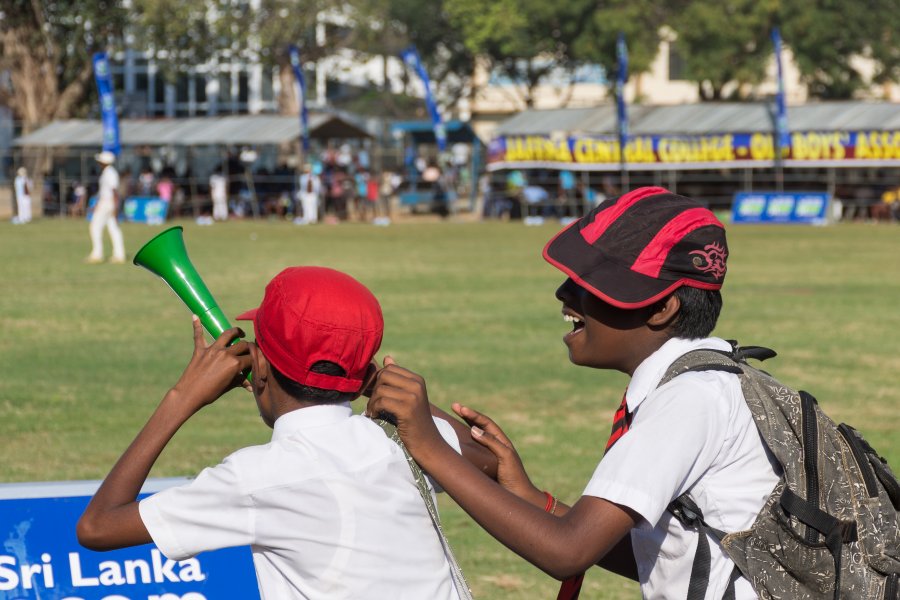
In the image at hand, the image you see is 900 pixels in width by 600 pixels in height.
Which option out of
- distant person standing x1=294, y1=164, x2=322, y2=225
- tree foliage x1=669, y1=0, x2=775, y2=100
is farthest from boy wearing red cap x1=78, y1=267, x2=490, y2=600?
tree foliage x1=669, y1=0, x2=775, y2=100

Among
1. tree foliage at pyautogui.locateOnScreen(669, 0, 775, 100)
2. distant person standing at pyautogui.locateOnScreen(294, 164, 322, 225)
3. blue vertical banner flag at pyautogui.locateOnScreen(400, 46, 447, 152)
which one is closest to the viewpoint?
distant person standing at pyautogui.locateOnScreen(294, 164, 322, 225)

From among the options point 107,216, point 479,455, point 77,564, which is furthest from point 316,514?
point 107,216

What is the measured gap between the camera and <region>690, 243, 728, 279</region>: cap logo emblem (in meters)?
2.75

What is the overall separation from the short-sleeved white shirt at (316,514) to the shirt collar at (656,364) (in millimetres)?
476

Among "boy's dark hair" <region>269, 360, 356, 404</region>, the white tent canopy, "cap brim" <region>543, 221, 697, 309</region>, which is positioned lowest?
the white tent canopy

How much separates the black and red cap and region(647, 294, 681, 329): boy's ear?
0.16ft

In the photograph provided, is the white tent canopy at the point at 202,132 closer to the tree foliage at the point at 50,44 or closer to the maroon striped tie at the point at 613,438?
the tree foliage at the point at 50,44

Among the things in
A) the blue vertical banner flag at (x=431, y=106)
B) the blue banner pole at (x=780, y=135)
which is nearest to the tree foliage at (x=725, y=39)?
the blue vertical banner flag at (x=431, y=106)

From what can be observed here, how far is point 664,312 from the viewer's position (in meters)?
2.81

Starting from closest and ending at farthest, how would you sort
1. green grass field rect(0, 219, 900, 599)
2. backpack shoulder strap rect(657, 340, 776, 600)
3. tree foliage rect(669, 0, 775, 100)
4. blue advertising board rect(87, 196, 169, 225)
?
1. backpack shoulder strap rect(657, 340, 776, 600)
2. green grass field rect(0, 219, 900, 599)
3. blue advertising board rect(87, 196, 169, 225)
4. tree foliage rect(669, 0, 775, 100)

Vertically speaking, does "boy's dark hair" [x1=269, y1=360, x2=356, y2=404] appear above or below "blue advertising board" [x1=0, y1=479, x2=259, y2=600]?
above

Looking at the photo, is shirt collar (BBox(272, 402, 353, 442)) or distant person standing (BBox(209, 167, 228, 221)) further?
distant person standing (BBox(209, 167, 228, 221))

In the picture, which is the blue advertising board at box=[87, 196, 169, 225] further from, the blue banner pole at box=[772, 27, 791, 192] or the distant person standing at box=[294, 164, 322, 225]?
the blue banner pole at box=[772, 27, 791, 192]

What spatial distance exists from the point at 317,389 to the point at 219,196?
42745mm
